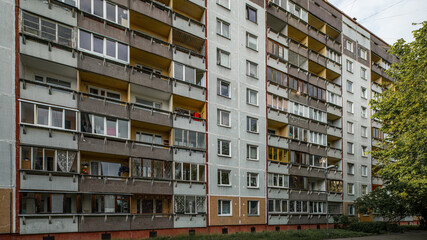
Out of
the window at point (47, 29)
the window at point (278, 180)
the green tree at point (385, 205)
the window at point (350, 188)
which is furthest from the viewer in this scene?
the window at point (350, 188)

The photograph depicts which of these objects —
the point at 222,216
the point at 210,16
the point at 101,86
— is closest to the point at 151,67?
the point at 101,86

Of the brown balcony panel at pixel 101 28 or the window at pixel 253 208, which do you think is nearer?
the brown balcony panel at pixel 101 28

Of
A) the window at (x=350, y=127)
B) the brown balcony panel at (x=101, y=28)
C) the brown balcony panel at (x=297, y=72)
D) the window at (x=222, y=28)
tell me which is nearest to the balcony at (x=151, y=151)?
the brown balcony panel at (x=101, y=28)

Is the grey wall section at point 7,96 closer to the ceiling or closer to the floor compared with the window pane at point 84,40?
closer to the floor

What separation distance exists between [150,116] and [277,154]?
13.5 metres

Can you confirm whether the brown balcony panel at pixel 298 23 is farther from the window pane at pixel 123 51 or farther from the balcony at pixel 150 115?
the window pane at pixel 123 51

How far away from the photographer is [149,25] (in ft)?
79.3

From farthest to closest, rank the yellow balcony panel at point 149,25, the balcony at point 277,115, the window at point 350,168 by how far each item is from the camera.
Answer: the window at point 350,168 → the balcony at point 277,115 → the yellow balcony panel at point 149,25

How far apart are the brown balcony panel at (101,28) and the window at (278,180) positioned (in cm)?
1699

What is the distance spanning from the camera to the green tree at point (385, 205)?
1236 inches

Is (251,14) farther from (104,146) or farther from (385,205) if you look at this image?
(385,205)

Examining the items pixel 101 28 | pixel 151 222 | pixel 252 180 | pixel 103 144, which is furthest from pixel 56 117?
pixel 252 180

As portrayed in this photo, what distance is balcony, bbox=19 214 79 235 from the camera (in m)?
16.2

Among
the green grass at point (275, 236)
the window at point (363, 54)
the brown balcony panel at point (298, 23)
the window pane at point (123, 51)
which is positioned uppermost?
the brown balcony panel at point (298, 23)
